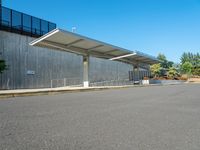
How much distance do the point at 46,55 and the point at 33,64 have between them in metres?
2.68

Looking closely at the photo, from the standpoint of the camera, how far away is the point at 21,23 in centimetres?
3394

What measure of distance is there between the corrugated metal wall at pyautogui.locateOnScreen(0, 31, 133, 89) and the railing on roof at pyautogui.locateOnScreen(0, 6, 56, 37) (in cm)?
429

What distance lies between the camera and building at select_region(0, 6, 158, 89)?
2454 cm

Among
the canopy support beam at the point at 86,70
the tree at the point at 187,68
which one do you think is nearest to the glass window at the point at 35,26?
the canopy support beam at the point at 86,70

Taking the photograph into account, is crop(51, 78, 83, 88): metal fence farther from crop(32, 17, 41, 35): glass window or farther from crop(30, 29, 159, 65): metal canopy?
crop(32, 17, 41, 35): glass window

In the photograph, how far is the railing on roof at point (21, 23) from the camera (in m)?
31.2

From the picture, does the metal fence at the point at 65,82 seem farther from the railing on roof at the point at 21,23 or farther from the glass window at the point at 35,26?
the glass window at the point at 35,26

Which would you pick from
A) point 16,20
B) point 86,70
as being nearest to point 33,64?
point 86,70

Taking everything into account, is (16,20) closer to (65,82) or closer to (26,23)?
(26,23)

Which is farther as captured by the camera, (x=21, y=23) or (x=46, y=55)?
(x=21, y=23)

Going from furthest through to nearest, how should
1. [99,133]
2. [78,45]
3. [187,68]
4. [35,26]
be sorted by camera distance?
1. [187,68]
2. [35,26]
3. [78,45]
4. [99,133]

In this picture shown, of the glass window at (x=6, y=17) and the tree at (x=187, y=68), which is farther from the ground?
the glass window at (x=6, y=17)

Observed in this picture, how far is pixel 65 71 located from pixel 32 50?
669 cm

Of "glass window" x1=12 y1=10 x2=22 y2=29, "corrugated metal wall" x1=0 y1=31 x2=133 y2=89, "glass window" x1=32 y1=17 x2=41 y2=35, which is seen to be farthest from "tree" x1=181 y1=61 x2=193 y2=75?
"glass window" x1=12 y1=10 x2=22 y2=29
